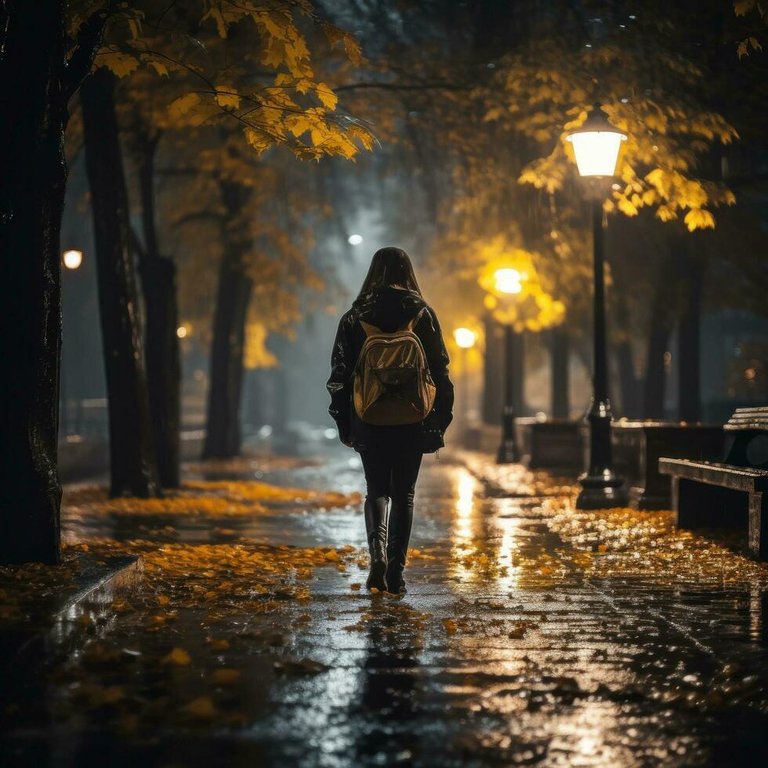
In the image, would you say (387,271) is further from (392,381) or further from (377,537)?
(377,537)

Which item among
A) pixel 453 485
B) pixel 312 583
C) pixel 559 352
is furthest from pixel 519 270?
pixel 312 583

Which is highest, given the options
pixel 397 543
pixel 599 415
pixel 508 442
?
pixel 599 415

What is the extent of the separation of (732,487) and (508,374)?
1731 centimetres

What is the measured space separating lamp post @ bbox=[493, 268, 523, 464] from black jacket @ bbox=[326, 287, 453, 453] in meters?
17.5

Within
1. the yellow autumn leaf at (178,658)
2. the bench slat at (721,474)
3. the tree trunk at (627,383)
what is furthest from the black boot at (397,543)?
the tree trunk at (627,383)

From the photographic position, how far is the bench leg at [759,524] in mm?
9997

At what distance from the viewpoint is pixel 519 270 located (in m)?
25.8

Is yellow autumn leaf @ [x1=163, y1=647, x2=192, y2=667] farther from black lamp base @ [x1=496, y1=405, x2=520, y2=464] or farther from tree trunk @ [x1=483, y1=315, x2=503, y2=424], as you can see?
tree trunk @ [x1=483, y1=315, x2=503, y2=424]

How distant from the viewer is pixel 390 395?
793cm

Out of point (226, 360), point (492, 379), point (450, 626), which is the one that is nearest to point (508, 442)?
point (226, 360)

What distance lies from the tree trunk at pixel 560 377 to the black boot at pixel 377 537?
2565cm

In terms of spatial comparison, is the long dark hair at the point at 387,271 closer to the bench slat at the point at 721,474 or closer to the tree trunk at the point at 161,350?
the bench slat at the point at 721,474

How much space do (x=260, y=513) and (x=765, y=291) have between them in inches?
593

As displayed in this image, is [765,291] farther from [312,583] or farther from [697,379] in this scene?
[312,583]
